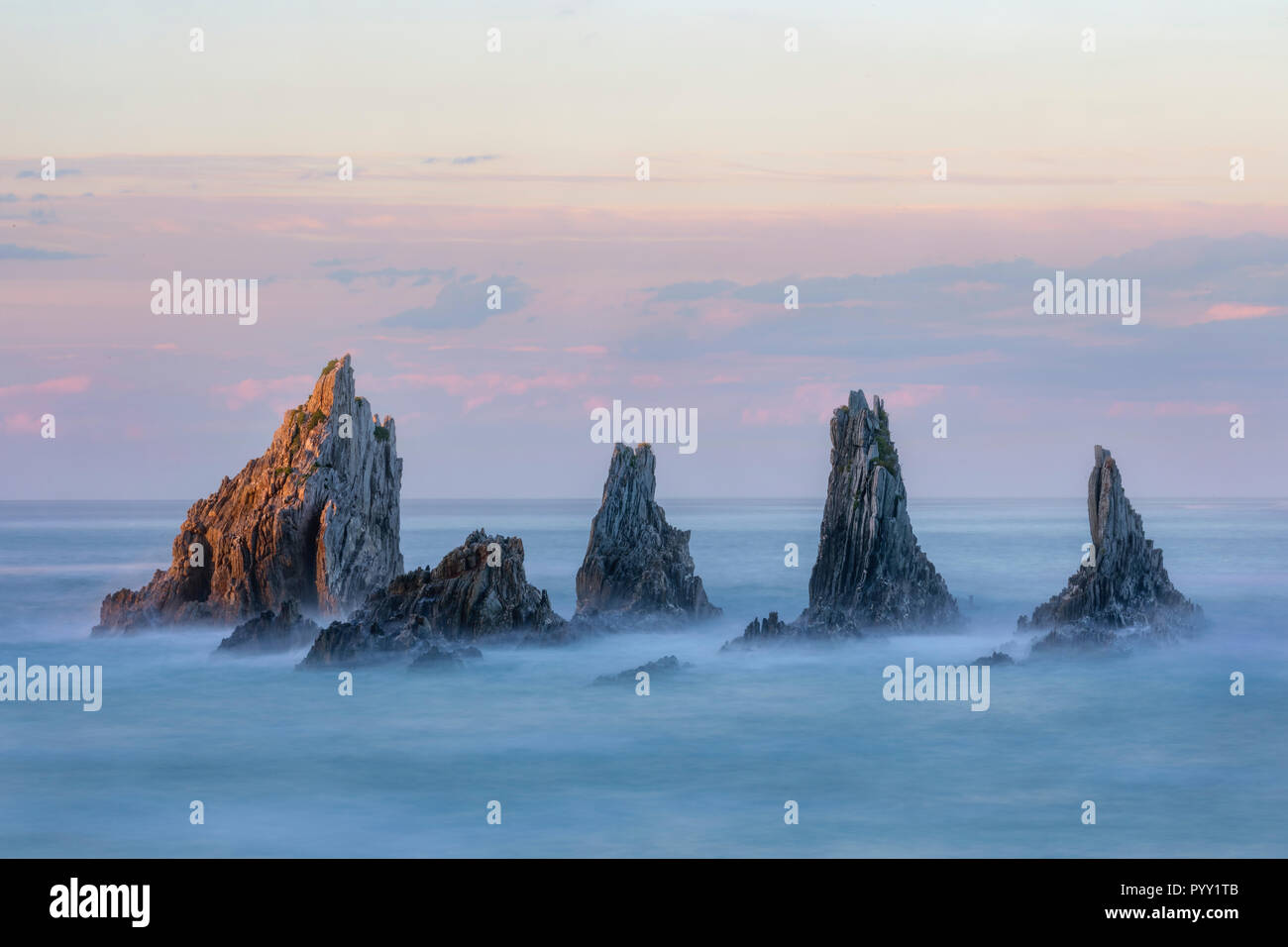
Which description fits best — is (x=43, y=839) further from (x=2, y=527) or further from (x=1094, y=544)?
(x=2, y=527)

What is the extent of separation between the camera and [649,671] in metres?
45.2

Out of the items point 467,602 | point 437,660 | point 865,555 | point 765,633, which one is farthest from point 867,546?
point 437,660

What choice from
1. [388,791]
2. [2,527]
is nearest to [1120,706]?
[388,791]

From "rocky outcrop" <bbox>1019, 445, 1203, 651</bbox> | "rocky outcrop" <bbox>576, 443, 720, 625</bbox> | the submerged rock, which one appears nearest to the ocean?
the submerged rock

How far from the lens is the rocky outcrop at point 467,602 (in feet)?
152

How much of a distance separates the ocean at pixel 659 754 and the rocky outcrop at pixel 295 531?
6.62ft

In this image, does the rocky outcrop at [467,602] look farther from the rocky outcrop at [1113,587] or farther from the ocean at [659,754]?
the rocky outcrop at [1113,587]

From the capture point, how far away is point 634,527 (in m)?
54.5

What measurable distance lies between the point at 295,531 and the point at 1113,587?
26995 mm

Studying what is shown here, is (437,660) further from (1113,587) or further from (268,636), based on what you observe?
(1113,587)

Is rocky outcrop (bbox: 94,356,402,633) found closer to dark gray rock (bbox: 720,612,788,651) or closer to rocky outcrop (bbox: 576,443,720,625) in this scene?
rocky outcrop (bbox: 576,443,720,625)

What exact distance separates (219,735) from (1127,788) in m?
22.5

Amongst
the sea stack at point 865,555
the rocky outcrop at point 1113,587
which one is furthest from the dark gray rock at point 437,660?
the rocky outcrop at point 1113,587

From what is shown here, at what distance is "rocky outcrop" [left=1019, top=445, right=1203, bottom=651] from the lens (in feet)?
150
